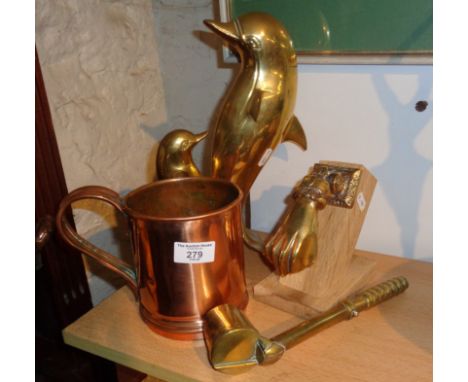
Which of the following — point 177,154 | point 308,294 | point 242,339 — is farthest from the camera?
point 177,154

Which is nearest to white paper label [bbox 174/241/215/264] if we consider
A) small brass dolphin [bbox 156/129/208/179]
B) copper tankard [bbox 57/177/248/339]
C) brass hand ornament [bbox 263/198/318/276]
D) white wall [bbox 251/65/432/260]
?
copper tankard [bbox 57/177/248/339]

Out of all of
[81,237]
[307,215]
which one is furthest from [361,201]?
[81,237]

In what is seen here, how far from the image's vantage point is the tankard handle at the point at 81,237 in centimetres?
61

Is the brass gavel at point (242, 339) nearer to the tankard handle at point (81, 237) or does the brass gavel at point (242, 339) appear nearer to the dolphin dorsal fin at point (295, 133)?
the tankard handle at point (81, 237)

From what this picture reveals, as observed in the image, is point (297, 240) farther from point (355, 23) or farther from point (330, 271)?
point (355, 23)

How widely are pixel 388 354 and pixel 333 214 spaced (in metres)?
0.20

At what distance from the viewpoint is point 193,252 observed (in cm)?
57

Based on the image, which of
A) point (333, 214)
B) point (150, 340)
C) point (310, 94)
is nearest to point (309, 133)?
point (310, 94)

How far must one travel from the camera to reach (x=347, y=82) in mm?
778

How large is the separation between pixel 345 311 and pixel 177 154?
1.15ft

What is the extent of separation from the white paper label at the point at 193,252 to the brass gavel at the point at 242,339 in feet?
0.22

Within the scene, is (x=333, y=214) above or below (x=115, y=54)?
below

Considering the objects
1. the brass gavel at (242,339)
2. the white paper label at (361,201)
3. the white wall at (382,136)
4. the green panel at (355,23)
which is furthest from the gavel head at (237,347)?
the green panel at (355,23)

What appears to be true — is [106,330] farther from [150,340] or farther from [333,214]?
[333,214]
